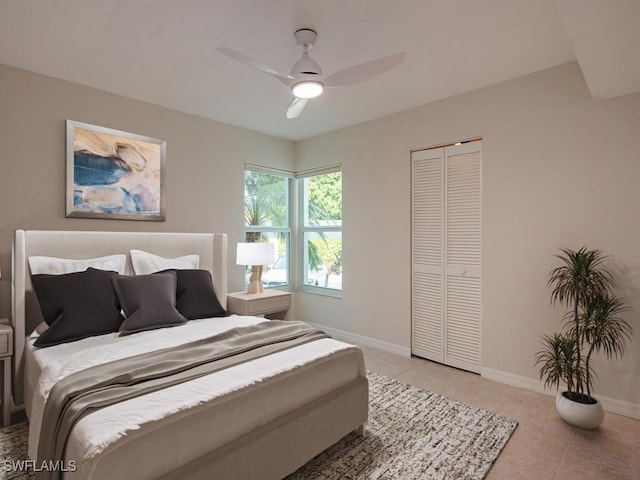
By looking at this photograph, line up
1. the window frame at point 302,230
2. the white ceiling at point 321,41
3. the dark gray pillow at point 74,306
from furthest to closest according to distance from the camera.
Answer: the window frame at point 302,230
the dark gray pillow at point 74,306
the white ceiling at point 321,41

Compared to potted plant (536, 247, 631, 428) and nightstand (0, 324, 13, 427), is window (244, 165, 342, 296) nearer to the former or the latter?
nightstand (0, 324, 13, 427)

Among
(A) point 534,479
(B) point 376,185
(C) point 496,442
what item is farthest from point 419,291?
(A) point 534,479

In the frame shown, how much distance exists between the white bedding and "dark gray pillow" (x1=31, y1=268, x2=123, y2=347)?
77mm

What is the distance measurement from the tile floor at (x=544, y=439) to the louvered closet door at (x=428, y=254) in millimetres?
522

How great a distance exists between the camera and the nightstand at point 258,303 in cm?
369

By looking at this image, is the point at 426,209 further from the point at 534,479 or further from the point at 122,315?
the point at 122,315

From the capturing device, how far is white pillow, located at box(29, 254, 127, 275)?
2678mm

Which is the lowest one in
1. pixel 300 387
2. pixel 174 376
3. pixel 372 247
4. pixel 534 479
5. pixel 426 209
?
pixel 534 479

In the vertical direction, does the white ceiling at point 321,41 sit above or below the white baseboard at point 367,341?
above

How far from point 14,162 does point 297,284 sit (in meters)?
3.39

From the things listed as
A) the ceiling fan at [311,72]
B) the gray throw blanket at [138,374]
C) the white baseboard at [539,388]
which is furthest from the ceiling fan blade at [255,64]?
the white baseboard at [539,388]

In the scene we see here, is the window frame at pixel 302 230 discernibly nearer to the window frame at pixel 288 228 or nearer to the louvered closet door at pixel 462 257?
the window frame at pixel 288 228

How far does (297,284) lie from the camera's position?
16.9 ft

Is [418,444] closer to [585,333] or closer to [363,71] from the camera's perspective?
[585,333]
